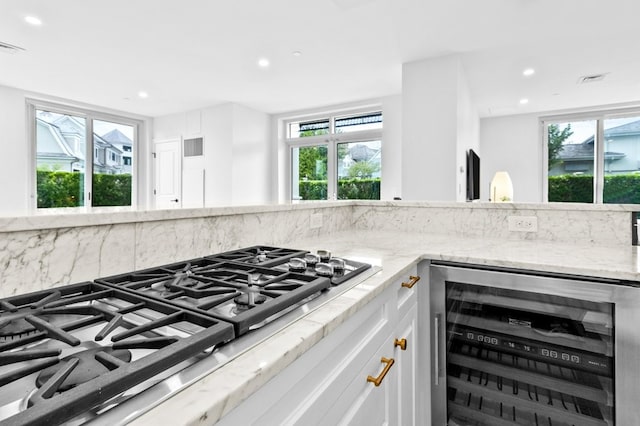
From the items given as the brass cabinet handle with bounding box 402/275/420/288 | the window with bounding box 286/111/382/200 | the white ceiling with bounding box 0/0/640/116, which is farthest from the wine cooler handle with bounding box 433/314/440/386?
the window with bounding box 286/111/382/200

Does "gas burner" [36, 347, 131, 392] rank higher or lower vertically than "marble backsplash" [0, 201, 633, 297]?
lower

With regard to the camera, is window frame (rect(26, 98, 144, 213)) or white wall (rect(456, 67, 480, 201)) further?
window frame (rect(26, 98, 144, 213))

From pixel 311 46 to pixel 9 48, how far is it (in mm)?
3304

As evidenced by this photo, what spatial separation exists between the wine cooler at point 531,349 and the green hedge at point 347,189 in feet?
15.2

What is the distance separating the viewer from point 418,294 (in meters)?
1.30

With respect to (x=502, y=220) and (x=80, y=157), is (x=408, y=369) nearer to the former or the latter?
(x=502, y=220)

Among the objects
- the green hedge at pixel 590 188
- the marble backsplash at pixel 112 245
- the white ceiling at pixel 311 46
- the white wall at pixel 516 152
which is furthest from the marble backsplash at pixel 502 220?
the green hedge at pixel 590 188

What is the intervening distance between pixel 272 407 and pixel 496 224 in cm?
160

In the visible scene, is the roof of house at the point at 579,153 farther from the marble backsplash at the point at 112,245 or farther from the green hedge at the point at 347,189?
the marble backsplash at the point at 112,245

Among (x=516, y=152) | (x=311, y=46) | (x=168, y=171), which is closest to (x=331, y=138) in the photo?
(x=311, y=46)

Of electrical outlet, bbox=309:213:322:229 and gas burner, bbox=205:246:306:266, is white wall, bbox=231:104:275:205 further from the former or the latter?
gas burner, bbox=205:246:306:266

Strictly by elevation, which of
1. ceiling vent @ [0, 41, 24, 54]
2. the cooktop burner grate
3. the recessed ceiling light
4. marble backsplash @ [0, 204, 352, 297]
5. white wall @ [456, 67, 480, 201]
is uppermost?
the recessed ceiling light

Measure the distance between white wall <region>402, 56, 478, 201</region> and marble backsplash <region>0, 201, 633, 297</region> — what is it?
210 cm

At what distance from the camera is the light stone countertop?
1.30 feet
